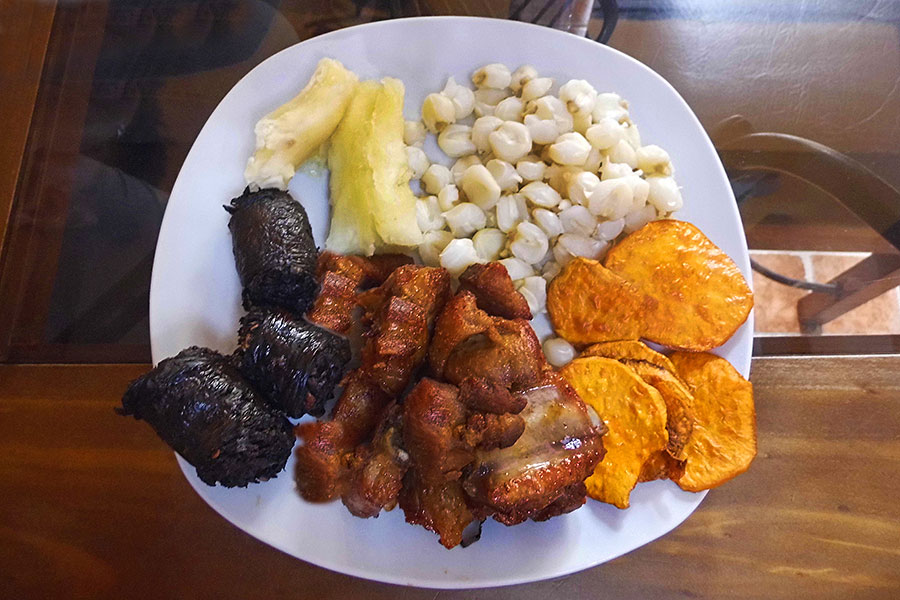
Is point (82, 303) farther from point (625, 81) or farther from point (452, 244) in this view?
point (625, 81)

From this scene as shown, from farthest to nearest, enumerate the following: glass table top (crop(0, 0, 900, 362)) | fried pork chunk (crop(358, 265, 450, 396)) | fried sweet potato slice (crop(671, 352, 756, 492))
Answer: glass table top (crop(0, 0, 900, 362)), fried sweet potato slice (crop(671, 352, 756, 492)), fried pork chunk (crop(358, 265, 450, 396))

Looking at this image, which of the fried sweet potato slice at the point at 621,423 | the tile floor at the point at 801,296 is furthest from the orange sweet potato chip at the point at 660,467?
the tile floor at the point at 801,296

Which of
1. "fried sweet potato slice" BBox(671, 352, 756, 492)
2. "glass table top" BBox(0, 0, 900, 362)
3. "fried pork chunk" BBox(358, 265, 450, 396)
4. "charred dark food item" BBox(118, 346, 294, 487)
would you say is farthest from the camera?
"glass table top" BBox(0, 0, 900, 362)

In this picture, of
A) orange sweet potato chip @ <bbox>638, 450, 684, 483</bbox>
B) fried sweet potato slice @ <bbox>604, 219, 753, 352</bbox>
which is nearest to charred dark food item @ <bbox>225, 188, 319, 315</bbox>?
fried sweet potato slice @ <bbox>604, 219, 753, 352</bbox>

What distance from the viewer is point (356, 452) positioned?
137 centimetres

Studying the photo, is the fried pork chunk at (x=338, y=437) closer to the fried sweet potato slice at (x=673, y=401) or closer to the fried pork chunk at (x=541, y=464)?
the fried pork chunk at (x=541, y=464)

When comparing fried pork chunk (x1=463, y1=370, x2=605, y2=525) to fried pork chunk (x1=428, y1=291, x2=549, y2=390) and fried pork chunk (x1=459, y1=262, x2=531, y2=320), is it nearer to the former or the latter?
fried pork chunk (x1=428, y1=291, x2=549, y2=390)

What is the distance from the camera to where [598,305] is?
150cm

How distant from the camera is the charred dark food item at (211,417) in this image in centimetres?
124

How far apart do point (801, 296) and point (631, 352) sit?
0.68m

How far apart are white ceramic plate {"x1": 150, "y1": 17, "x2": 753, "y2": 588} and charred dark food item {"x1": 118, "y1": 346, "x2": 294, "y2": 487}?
169 millimetres

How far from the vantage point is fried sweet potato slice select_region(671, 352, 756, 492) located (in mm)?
1479

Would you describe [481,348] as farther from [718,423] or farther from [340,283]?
[718,423]

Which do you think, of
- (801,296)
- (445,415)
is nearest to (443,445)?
(445,415)
